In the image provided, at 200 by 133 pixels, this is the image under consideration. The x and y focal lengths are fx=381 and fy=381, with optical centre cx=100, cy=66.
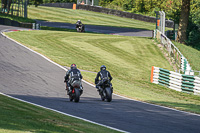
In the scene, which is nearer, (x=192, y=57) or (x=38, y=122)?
(x=38, y=122)

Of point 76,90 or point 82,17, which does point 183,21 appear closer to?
point 82,17

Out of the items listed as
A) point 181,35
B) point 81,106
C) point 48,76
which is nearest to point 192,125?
point 81,106

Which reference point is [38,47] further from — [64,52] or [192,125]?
[192,125]

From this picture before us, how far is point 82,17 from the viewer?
248 ft

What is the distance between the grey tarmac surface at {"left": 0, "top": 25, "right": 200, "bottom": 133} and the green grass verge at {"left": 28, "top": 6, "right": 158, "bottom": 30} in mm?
43494

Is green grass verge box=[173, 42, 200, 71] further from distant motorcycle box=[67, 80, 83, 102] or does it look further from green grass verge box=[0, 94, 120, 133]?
green grass verge box=[0, 94, 120, 133]

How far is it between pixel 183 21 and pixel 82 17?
31.8 metres

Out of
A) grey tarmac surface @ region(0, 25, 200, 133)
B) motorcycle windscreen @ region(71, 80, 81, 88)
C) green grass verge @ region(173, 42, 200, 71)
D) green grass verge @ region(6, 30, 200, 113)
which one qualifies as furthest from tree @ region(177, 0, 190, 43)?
motorcycle windscreen @ region(71, 80, 81, 88)

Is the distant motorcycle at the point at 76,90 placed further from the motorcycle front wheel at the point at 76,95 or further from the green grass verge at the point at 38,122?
the green grass verge at the point at 38,122

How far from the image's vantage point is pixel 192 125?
1186cm

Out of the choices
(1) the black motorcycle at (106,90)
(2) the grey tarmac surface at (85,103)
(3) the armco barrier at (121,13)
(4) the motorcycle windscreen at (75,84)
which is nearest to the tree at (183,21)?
(3) the armco barrier at (121,13)

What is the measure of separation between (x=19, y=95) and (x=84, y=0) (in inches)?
2801

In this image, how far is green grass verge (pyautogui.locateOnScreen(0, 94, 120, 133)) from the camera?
9.09 meters

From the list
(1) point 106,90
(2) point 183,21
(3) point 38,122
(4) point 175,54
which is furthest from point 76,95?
(2) point 183,21
